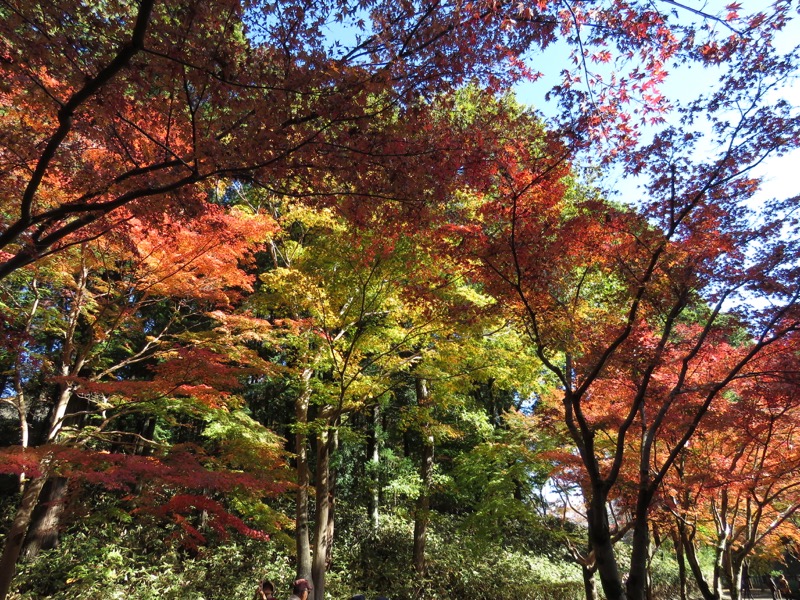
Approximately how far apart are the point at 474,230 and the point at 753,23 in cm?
319

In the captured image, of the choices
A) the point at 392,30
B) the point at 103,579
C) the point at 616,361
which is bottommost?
the point at 103,579

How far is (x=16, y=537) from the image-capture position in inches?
250

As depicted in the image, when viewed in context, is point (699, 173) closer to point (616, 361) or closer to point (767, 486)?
point (616, 361)

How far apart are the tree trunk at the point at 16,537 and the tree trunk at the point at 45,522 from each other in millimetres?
4279

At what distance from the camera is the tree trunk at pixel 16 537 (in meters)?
6.09


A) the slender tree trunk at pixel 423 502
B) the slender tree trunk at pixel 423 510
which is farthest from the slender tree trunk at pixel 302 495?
the slender tree trunk at pixel 423 510

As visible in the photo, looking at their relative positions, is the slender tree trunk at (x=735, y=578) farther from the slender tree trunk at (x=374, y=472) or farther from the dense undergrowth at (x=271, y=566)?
the slender tree trunk at (x=374, y=472)

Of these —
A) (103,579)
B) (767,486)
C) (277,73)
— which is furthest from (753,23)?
(103,579)

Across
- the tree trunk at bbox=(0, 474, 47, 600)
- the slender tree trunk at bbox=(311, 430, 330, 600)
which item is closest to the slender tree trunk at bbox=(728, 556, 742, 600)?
the slender tree trunk at bbox=(311, 430, 330, 600)

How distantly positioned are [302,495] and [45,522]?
24.4 ft

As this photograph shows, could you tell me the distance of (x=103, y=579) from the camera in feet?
28.0

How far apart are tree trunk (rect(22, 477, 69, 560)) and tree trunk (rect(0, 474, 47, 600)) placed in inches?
168

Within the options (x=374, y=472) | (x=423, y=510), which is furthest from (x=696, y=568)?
(x=374, y=472)

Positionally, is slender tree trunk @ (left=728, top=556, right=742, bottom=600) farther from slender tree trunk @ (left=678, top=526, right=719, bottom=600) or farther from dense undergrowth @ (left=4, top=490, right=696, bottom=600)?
dense undergrowth @ (left=4, top=490, right=696, bottom=600)
